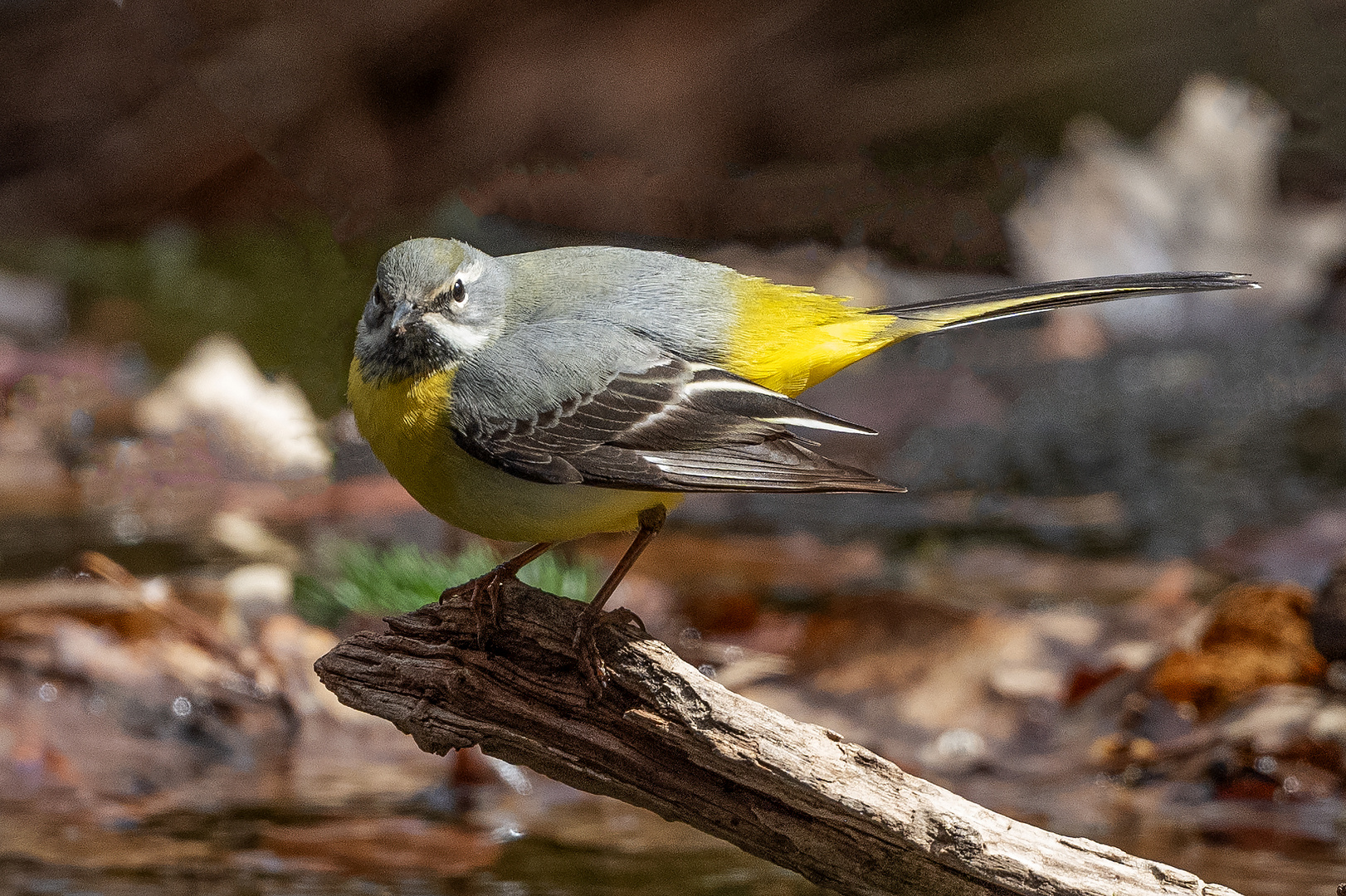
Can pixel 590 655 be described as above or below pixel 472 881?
above

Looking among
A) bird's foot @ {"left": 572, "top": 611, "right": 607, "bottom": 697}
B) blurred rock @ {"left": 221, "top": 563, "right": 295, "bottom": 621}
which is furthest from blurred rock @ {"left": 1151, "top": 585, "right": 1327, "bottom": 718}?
blurred rock @ {"left": 221, "top": 563, "right": 295, "bottom": 621}

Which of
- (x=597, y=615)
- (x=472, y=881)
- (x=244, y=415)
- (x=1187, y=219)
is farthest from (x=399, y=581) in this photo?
(x=1187, y=219)

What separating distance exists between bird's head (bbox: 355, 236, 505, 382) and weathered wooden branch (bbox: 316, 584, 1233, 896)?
0.49 m

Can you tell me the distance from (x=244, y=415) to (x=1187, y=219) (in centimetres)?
549

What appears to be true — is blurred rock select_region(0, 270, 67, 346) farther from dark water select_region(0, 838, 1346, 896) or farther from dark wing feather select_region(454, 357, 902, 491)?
dark wing feather select_region(454, 357, 902, 491)

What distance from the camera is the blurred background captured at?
389 centimetres

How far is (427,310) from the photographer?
9.57 ft

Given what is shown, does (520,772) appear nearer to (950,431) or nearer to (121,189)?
(950,431)

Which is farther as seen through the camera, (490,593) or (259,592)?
(259,592)

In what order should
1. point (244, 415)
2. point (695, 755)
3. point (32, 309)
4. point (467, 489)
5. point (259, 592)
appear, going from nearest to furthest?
point (695, 755), point (467, 489), point (259, 592), point (244, 415), point (32, 309)

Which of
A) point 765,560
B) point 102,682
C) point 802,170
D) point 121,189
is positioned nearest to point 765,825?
point 102,682

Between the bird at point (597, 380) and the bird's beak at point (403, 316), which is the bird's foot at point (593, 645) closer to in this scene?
the bird at point (597, 380)

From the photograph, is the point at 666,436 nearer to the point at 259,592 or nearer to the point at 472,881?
the point at 472,881

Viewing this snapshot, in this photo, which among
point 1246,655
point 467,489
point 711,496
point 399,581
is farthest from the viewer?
point 711,496
